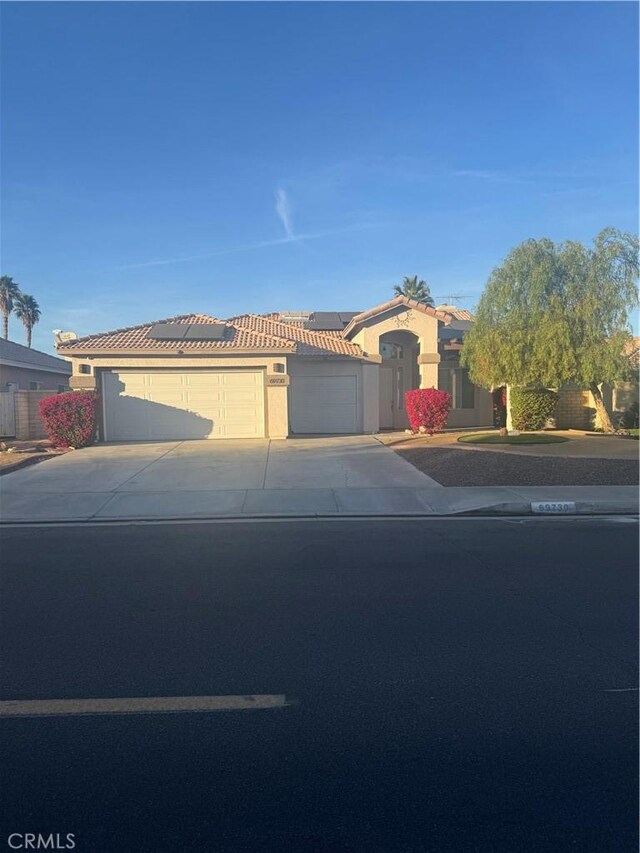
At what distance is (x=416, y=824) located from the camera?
2.93 m

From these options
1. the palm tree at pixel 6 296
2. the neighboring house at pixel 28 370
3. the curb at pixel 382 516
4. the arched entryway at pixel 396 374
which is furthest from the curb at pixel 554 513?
the palm tree at pixel 6 296

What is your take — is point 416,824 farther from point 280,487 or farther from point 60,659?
point 280,487

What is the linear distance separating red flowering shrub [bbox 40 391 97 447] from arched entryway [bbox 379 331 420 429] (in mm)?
10571

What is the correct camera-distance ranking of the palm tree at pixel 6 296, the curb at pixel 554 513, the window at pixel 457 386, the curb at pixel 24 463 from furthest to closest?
1. the palm tree at pixel 6 296
2. the window at pixel 457 386
3. the curb at pixel 24 463
4. the curb at pixel 554 513

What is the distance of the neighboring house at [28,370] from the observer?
27.1 meters

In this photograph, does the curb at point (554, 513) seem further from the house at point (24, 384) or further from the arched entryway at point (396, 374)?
the house at point (24, 384)

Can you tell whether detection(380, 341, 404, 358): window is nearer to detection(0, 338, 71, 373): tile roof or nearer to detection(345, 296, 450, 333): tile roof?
detection(345, 296, 450, 333): tile roof

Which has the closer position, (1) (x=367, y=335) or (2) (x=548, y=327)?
(2) (x=548, y=327)

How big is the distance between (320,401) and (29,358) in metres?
15.2

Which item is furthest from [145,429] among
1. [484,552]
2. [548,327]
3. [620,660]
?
[620,660]

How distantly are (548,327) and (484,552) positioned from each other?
12086mm

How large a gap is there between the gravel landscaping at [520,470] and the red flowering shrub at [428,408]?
528 cm

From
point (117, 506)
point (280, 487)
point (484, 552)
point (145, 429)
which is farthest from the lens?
point (145, 429)

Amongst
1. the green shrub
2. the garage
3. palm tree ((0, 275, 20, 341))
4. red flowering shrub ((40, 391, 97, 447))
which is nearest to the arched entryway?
the garage
